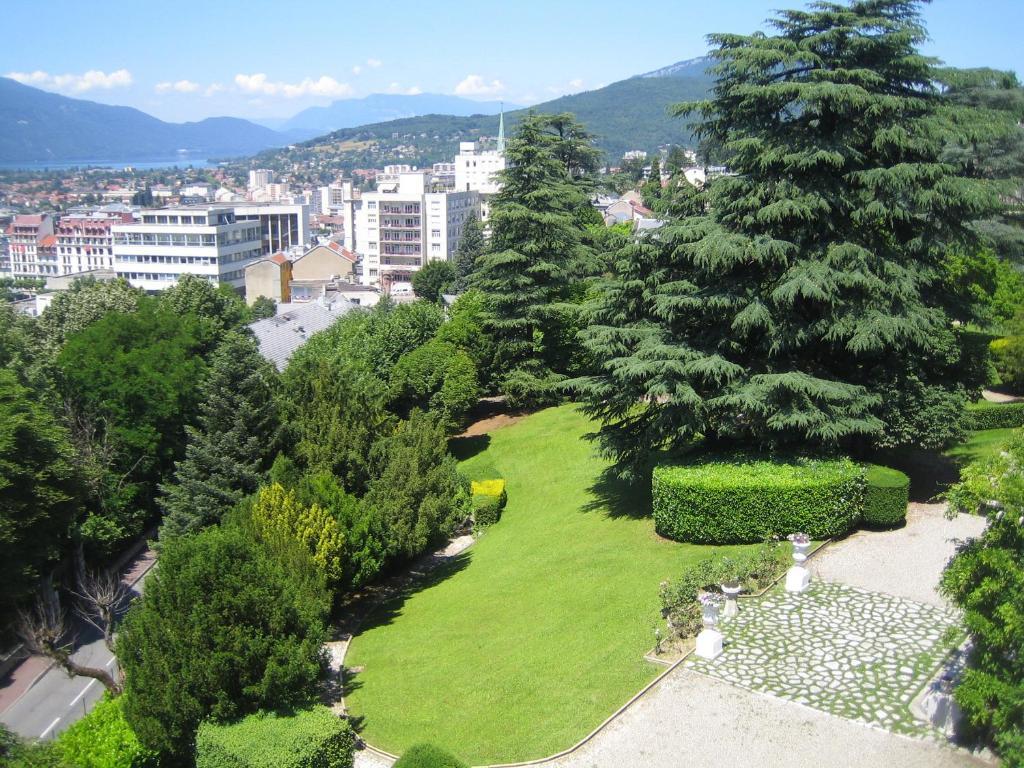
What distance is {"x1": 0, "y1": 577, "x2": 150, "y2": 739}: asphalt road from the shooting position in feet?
74.8

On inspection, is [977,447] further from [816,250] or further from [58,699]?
[58,699]

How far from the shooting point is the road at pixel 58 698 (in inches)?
898

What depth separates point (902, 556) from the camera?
61.0 ft

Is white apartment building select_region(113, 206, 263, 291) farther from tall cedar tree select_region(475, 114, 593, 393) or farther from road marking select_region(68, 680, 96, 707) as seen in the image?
road marking select_region(68, 680, 96, 707)

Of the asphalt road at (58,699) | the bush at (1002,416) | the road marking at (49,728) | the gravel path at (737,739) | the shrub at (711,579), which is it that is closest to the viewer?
the gravel path at (737,739)

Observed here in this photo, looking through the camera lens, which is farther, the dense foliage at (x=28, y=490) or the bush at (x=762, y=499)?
the dense foliage at (x=28, y=490)

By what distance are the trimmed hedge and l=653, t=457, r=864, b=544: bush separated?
9086mm

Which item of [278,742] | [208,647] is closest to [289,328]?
[208,647]

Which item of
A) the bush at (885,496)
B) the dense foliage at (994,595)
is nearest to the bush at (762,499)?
the bush at (885,496)

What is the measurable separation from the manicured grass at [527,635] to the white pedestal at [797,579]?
7.84ft

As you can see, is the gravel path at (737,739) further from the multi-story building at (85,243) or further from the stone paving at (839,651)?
the multi-story building at (85,243)

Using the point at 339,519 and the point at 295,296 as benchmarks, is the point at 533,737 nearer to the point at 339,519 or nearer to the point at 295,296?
the point at 339,519

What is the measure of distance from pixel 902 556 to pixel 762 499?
9.92 feet

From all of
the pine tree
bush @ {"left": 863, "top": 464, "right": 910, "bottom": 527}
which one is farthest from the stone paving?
the pine tree
